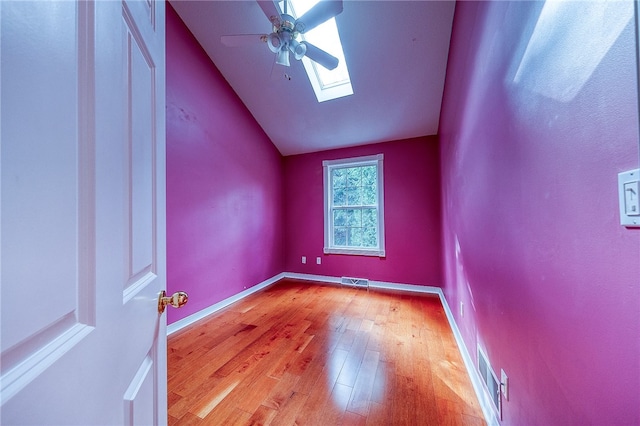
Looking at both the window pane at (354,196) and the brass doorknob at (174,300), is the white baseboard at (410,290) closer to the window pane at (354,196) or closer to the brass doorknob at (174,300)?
the window pane at (354,196)

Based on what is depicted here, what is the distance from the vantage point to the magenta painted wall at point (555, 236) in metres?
0.46

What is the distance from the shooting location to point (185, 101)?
2395 mm

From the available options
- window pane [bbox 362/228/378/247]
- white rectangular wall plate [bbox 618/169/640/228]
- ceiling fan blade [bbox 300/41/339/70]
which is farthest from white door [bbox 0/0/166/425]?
window pane [bbox 362/228/378/247]

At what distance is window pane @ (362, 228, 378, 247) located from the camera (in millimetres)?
3641

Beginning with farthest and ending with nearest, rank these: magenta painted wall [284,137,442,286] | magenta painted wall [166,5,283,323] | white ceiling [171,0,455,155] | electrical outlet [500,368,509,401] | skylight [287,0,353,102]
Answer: magenta painted wall [284,137,442,286] → skylight [287,0,353,102] → magenta painted wall [166,5,283,323] → white ceiling [171,0,455,155] → electrical outlet [500,368,509,401]

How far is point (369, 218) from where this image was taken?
12.1ft

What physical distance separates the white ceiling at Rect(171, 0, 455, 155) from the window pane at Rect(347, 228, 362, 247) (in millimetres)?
1394

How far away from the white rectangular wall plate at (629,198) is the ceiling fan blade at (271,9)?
202 cm

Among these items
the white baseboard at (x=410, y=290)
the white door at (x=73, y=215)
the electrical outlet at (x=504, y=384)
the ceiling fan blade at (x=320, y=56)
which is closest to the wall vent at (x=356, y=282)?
the white baseboard at (x=410, y=290)

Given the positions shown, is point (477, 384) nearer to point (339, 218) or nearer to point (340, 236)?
point (340, 236)

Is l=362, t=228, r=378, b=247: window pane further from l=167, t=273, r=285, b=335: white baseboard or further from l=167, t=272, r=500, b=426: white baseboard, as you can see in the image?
l=167, t=273, r=285, b=335: white baseboard

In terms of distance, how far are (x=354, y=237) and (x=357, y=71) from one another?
2337 mm

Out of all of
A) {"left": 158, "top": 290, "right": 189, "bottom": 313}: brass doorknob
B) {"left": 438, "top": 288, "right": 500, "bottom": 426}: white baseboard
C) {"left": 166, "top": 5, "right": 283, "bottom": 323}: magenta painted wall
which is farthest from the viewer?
{"left": 166, "top": 5, "right": 283, "bottom": 323}: magenta painted wall

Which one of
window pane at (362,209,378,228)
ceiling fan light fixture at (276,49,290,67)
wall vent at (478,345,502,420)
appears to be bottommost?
wall vent at (478,345,502,420)
